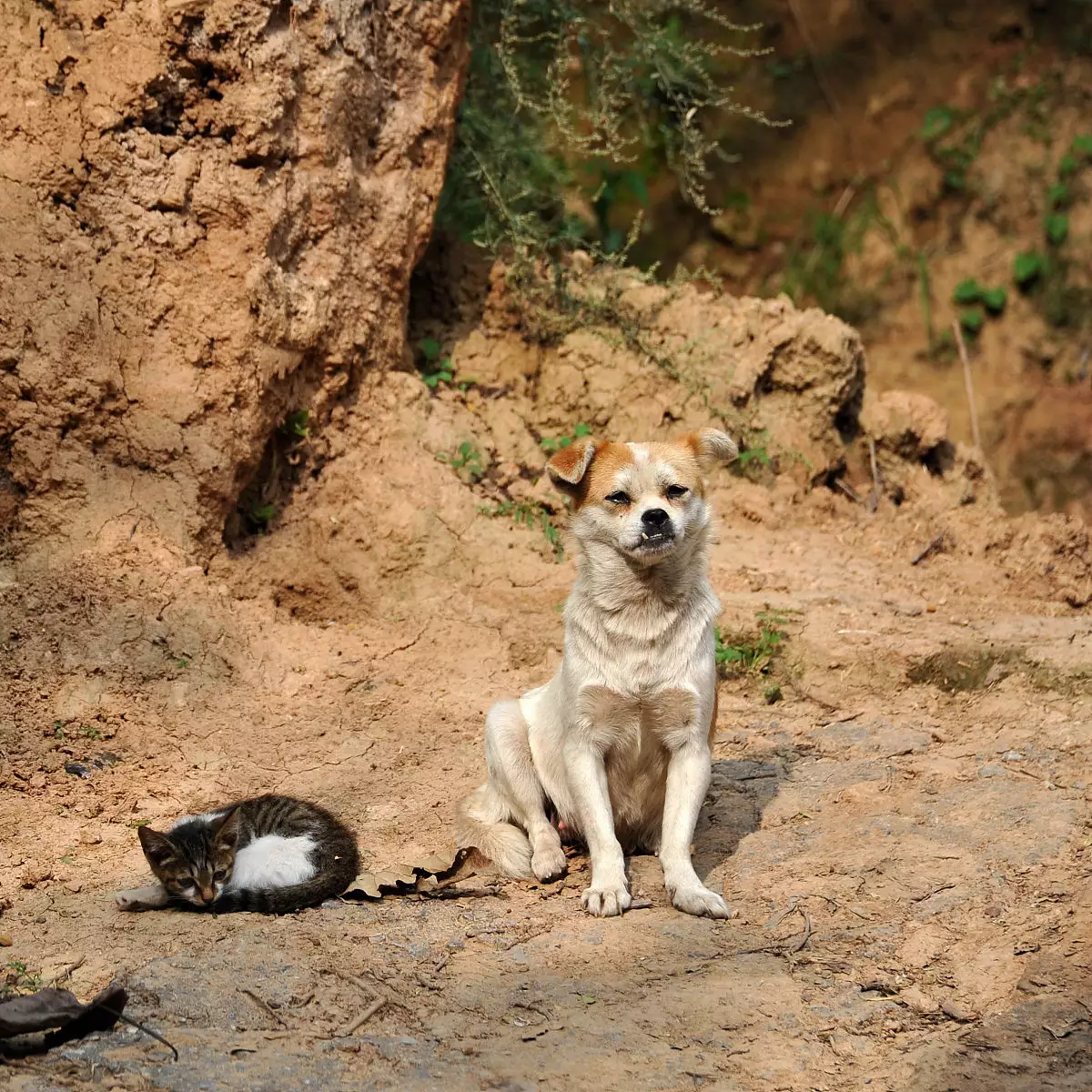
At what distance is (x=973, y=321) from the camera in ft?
42.0

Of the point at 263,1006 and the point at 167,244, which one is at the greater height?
the point at 167,244

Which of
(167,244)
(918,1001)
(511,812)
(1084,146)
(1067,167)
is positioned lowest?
(918,1001)

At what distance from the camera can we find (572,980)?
4.41 metres

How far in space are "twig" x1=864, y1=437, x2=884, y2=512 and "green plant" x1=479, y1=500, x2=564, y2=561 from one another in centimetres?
233

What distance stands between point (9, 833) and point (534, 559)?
132 inches

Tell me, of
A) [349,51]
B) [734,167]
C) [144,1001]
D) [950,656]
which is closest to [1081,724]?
[950,656]

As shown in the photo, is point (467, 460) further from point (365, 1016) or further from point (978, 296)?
point (978, 296)

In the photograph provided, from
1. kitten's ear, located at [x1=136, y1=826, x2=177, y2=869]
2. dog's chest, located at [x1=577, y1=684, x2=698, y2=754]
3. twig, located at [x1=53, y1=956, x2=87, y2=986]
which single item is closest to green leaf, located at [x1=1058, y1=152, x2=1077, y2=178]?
dog's chest, located at [x1=577, y1=684, x2=698, y2=754]

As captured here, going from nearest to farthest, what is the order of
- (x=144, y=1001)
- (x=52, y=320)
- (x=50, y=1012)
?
1. (x=50, y=1012)
2. (x=144, y=1001)
3. (x=52, y=320)

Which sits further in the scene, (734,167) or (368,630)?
(734,167)

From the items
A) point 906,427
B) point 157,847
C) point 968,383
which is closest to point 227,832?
point 157,847

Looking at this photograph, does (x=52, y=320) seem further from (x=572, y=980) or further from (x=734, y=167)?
(x=734, y=167)

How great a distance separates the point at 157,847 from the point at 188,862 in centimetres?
13

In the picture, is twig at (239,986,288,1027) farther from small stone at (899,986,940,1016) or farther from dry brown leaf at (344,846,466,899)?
small stone at (899,986,940,1016)
